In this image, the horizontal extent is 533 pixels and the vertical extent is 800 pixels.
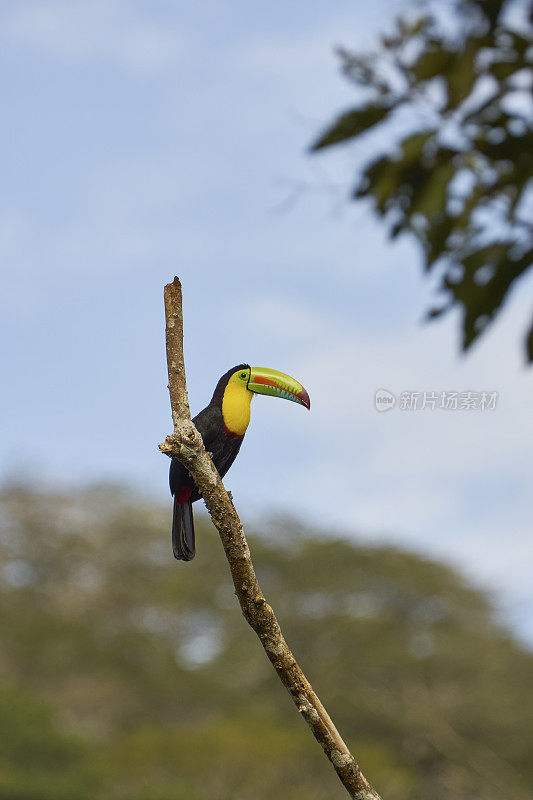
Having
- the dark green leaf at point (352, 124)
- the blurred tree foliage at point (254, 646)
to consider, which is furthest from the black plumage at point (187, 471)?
the blurred tree foliage at point (254, 646)

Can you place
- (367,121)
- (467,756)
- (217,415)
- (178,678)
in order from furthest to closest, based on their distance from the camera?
(178,678)
(467,756)
(367,121)
(217,415)

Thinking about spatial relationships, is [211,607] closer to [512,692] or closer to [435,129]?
[512,692]

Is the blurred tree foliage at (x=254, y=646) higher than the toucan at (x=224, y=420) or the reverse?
higher

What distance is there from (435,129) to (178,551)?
1823 mm

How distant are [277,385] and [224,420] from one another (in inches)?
6.7

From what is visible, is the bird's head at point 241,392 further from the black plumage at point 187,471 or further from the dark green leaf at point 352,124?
the dark green leaf at point 352,124

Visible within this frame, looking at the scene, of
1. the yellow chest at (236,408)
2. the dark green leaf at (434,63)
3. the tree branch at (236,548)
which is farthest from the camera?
the dark green leaf at (434,63)

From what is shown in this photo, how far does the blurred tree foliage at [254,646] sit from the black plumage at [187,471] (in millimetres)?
26385

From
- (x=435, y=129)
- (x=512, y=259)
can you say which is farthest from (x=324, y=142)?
(x=512, y=259)

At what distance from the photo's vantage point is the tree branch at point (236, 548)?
6.93 ft

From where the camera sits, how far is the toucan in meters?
2.16

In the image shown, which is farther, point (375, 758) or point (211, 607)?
point (211, 607)

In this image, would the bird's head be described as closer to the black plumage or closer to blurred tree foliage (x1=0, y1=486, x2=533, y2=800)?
the black plumage

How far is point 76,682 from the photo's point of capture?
3306 centimetres
